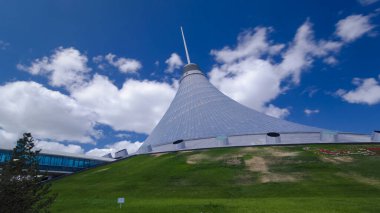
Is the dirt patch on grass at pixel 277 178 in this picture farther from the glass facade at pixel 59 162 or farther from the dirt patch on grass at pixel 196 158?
the glass facade at pixel 59 162

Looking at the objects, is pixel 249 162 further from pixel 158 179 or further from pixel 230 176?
pixel 158 179

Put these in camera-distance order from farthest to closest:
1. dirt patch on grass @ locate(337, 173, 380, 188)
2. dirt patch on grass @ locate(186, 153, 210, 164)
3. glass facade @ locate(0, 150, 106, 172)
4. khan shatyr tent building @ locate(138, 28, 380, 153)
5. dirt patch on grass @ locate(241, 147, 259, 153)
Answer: khan shatyr tent building @ locate(138, 28, 380, 153)
glass facade @ locate(0, 150, 106, 172)
dirt patch on grass @ locate(241, 147, 259, 153)
dirt patch on grass @ locate(186, 153, 210, 164)
dirt patch on grass @ locate(337, 173, 380, 188)

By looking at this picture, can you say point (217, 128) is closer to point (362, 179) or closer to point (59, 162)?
point (59, 162)

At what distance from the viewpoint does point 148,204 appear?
1620 cm

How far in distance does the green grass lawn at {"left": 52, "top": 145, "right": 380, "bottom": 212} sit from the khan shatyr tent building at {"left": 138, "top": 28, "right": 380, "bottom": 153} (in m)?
8.57

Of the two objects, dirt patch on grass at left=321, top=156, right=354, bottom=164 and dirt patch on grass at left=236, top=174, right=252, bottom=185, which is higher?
dirt patch on grass at left=321, top=156, right=354, bottom=164

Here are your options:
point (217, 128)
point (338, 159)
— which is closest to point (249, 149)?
point (338, 159)

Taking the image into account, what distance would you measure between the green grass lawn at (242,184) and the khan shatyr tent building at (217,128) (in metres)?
8.57

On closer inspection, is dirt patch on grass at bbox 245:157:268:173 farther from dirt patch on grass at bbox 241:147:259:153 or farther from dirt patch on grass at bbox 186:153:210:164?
dirt patch on grass at bbox 186:153:210:164

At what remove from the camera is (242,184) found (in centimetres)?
2175

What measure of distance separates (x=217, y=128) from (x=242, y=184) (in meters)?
29.9

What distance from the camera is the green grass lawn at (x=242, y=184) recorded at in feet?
50.0

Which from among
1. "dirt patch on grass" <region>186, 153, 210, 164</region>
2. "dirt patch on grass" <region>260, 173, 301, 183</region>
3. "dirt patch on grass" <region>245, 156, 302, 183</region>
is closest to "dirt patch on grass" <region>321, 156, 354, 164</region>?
"dirt patch on grass" <region>245, 156, 302, 183</region>

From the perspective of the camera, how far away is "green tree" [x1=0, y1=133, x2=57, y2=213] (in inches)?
353
